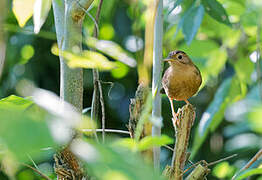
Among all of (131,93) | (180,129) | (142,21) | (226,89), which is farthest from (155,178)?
(131,93)

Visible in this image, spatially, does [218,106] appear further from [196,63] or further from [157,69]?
[157,69]

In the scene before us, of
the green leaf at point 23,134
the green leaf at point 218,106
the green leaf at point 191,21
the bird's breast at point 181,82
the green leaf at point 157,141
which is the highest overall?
the green leaf at point 191,21

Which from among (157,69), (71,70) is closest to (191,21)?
(157,69)

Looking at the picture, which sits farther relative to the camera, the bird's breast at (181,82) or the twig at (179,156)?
the bird's breast at (181,82)

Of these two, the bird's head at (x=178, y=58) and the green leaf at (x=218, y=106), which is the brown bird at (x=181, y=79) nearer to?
the bird's head at (x=178, y=58)

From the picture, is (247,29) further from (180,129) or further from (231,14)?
(180,129)

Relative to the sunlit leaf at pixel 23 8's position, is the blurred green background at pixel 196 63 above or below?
below

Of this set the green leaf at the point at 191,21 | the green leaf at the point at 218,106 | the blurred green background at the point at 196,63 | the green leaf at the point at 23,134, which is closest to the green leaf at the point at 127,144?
the green leaf at the point at 23,134

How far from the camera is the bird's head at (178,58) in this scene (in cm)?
272

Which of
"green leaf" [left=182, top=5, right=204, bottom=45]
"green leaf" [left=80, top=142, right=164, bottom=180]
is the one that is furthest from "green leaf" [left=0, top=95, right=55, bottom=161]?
"green leaf" [left=182, top=5, right=204, bottom=45]

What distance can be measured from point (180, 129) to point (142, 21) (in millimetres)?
2204

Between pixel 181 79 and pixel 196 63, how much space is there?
0.15m

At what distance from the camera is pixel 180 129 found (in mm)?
1292

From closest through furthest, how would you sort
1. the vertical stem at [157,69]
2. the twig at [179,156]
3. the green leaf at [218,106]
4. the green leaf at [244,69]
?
the twig at [179,156]
the vertical stem at [157,69]
the green leaf at [218,106]
the green leaf at [244,69]
